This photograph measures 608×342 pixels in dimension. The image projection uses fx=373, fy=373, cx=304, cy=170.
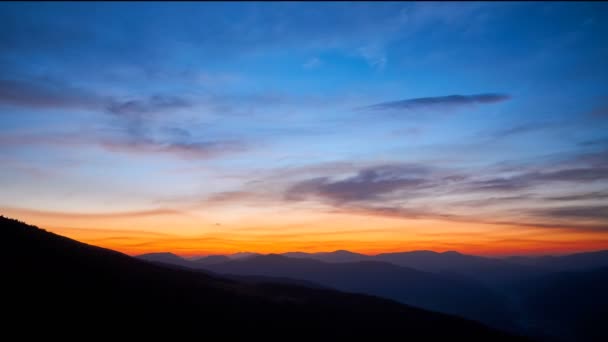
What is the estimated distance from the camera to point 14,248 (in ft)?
104

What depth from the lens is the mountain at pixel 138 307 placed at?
23672mm

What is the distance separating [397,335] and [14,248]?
1499 inches

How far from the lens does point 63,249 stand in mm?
36562

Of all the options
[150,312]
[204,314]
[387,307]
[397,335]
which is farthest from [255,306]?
[387,307]

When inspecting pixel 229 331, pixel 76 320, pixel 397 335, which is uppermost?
pixel 76 320

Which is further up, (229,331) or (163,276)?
(163,276)

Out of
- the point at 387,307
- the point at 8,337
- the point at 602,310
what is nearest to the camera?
the point at 8,337

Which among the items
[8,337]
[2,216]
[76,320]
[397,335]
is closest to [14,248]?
[2,216]

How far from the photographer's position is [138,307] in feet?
95.1

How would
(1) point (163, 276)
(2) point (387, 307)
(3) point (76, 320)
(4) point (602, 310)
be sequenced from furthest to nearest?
1. (4) point (602, 310)
2. (2) point (387, 307)
3. (1) point (163, 276)
4. (3) point (76, 320)

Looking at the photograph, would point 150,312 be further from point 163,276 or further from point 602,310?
point 602,310

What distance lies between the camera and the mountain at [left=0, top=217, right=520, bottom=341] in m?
23.7

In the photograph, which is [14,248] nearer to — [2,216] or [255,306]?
[2,216]

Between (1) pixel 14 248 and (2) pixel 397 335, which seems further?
(2) pixel 397 335
